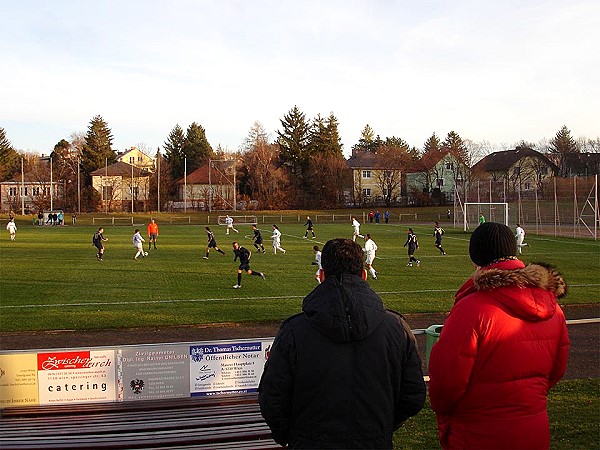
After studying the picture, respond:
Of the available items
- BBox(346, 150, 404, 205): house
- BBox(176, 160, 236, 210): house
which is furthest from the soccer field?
BBox(346, 150, 404, 205): house

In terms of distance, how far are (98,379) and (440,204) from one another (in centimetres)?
8144

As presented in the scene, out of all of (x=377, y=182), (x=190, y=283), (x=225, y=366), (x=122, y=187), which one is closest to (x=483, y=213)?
(x=190, y=283)

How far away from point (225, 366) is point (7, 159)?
106 meters

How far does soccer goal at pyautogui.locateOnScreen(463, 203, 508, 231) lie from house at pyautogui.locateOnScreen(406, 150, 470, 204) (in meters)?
34.2

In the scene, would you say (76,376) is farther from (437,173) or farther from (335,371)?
(437,173)

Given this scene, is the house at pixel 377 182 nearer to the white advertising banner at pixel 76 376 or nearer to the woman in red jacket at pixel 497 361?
the white advertising banner at pixel 76 376

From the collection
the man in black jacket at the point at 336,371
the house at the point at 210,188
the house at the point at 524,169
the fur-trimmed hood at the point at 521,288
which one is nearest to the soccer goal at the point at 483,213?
the house at the point at 524,169

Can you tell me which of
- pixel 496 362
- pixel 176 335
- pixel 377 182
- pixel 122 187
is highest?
pixel 122 187

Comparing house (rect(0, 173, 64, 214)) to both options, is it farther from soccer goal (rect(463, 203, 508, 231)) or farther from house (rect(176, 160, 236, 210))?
soccer goal (rect(463, 203, 508, 231))

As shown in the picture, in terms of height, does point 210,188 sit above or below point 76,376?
above

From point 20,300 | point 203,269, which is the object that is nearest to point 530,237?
point 203,269

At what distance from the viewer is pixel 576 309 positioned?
16422 millimetres

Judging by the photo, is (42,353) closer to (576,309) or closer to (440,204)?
(576,309)

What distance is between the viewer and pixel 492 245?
A: 361cm
